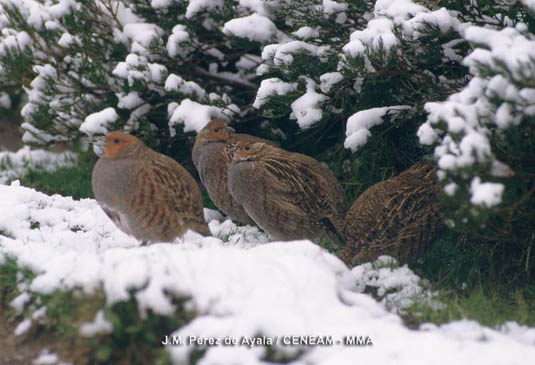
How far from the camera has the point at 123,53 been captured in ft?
22.8

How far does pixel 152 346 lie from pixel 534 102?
8.00ft

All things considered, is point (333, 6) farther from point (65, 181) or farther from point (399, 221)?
point (65, 181)

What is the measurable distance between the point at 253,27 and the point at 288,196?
1691 millimetres

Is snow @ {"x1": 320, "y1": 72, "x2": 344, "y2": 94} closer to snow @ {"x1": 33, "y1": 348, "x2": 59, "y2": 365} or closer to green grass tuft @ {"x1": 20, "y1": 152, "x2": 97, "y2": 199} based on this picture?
snow @ {"x1": 33, "y1": 348, "x2": 59, "y2": 365}

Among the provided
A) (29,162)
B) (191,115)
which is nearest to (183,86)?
(191,115)

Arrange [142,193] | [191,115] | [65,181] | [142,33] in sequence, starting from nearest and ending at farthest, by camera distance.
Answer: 1. [142,193]
2. [191,115]
3. [142,33]
4. [65,181]

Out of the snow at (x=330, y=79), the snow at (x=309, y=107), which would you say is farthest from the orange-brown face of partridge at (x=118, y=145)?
the snow at (x=330, y=79)

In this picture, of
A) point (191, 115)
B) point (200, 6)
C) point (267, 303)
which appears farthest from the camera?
point (191, 115)

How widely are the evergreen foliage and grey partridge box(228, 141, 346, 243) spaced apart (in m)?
0.40

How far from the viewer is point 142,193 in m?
4.61

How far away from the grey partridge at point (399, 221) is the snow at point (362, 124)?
40 cm

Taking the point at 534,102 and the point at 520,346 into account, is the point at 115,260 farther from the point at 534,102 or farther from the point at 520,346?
the point at 534,102

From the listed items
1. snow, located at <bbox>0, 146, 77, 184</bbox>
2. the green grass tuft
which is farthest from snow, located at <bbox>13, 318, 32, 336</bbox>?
snow, located at <bbox>0, 146, 77, 184</bbox>

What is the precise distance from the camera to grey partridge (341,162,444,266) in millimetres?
4797
